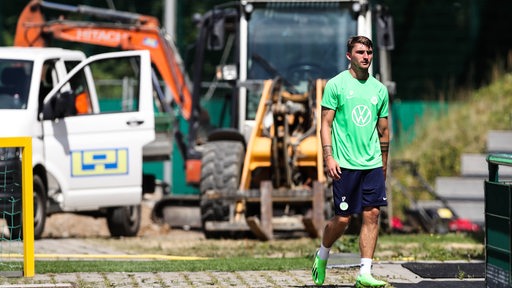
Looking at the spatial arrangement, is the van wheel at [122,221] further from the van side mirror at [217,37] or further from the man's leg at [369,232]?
the man's leg at [369,232]

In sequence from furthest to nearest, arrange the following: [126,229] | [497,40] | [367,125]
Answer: [497,40], [126,229], [367,125]

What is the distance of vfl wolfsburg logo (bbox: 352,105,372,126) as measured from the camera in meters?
10.3

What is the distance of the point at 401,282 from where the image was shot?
10.9 meters

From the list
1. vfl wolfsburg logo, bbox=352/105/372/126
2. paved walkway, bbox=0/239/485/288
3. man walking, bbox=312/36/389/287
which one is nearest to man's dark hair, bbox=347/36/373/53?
man walking, bbox=312/36/389/287

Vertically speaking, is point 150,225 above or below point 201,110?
below

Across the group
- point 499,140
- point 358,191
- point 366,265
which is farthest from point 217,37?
point 366,265

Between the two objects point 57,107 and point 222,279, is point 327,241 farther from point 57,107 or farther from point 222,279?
point 57,107

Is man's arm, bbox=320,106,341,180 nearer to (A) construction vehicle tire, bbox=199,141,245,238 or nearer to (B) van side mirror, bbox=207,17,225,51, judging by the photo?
(A) construction vehicle tire, bbox=199,141,245,238

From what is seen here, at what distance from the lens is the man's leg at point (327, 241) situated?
410 inches

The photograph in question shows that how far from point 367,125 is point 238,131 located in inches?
270

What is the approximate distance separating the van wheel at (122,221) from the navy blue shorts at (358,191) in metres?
7.60

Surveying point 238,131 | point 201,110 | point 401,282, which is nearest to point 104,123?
point 238,131

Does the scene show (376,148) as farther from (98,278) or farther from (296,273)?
(98,278)

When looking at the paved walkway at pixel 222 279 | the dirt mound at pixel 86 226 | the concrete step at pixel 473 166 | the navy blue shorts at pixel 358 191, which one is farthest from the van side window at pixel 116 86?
the navy blue shorts at pixel 358 191
